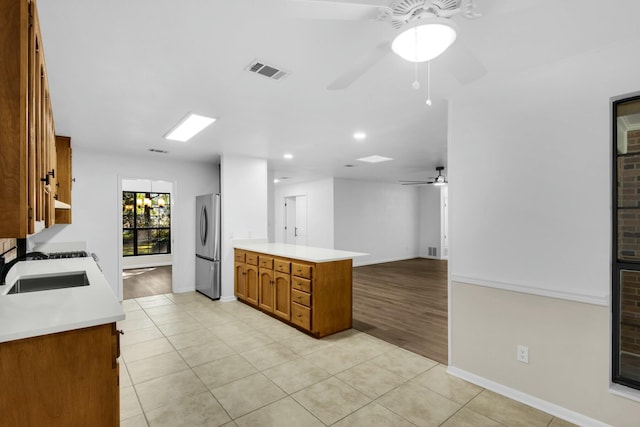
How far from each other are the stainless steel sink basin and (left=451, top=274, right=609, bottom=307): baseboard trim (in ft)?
10.3

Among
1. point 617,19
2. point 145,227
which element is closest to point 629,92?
point 617,19

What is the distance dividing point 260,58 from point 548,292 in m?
2.46

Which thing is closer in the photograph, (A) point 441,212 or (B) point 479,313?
(B) point 479,313

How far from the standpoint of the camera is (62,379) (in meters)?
1.46

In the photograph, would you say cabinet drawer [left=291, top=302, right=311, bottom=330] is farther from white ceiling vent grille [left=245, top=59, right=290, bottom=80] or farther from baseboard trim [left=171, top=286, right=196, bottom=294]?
baseboard trim [left=171, top=286, right=196, bottom=294]

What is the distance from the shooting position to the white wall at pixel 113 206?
15.9 feet

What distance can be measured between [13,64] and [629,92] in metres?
2.98

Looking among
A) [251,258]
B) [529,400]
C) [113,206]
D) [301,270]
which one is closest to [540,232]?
[529,400]

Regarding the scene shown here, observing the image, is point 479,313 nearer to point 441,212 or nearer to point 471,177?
point 471,177

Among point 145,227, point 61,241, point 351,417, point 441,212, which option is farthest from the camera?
point 441,212

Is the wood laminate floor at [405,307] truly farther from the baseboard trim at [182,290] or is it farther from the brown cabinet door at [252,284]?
the baseboard trim at [182,290]

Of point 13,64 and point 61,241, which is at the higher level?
point 13,64

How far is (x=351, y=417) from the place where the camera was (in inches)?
85.6

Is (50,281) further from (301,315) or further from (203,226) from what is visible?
(203,226)
